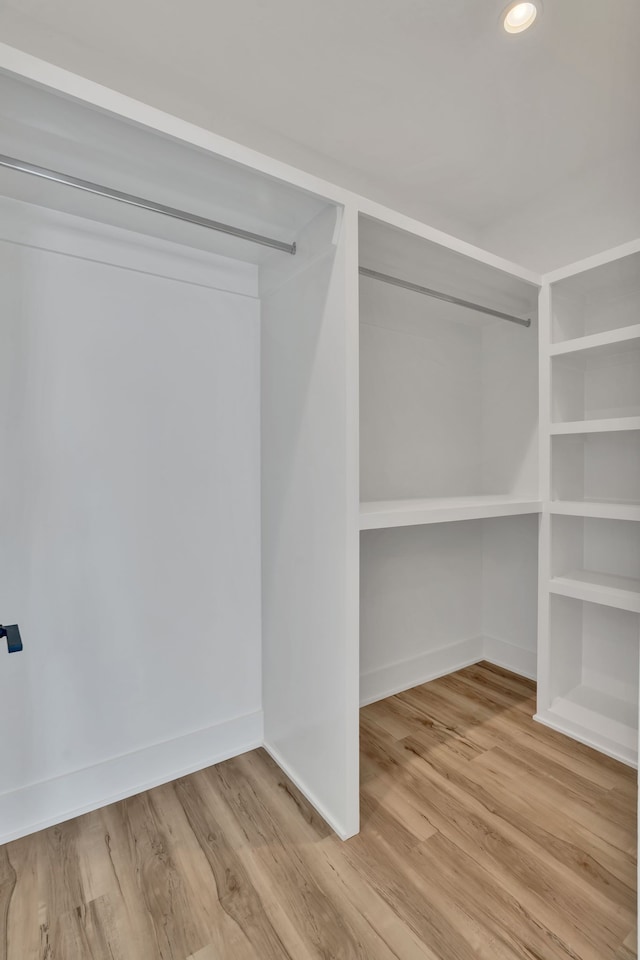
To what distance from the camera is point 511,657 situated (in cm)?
277

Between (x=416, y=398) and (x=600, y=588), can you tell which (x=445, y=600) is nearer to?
(x=600, y=588)

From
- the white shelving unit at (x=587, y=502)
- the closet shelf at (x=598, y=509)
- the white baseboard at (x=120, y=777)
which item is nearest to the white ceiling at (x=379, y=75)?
the white shelving unit at (x=587, y=502)

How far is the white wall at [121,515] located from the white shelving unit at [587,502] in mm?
1343

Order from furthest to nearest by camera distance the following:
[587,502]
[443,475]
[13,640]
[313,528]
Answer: [443,475]
[587,502]
[313,528]
[13,640]

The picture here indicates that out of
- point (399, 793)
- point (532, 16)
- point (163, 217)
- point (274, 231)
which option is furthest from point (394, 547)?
point (532, 16)

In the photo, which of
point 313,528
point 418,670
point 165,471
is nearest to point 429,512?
point 313,528

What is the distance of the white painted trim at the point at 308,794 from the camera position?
1.56 metres

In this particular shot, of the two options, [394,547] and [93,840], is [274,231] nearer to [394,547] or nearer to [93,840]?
[394,547]

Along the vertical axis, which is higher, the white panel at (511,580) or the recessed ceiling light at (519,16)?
the recessed ceiling light at (519,16)

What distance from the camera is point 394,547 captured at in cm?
251

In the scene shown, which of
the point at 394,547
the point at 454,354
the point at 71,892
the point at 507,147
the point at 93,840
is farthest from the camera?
the point at 454,354

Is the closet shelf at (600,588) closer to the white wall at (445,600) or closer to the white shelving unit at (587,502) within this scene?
the white shelving unit at (587,502)

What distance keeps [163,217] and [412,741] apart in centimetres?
227

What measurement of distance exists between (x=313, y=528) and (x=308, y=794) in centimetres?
97
